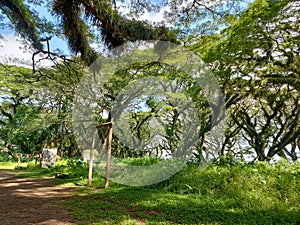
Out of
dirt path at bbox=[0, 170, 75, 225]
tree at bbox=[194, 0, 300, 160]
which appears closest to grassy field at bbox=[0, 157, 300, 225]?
dirt path at bbox=[0, 170, 75, 225]

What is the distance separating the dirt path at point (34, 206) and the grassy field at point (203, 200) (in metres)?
0.21

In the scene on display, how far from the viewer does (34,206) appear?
11.4ft

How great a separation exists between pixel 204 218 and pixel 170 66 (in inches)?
184

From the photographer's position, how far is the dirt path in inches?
110

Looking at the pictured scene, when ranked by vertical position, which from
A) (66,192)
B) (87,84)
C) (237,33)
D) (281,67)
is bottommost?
(66,192)

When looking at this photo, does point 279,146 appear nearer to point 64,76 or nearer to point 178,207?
point 178,207

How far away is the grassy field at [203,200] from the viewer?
2918 millimetres

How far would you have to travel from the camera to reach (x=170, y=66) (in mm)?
6750

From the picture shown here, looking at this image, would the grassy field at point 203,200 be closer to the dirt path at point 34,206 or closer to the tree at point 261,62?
the dirt path at point 34,206

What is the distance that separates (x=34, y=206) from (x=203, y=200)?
261 cm

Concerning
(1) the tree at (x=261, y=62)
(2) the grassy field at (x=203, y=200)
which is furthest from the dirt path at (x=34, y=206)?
(1) the tree at (x=261, y=62)

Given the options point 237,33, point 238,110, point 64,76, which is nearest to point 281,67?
point 237,33

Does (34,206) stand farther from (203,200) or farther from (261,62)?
(261,62)

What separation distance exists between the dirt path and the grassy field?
0.21 m
